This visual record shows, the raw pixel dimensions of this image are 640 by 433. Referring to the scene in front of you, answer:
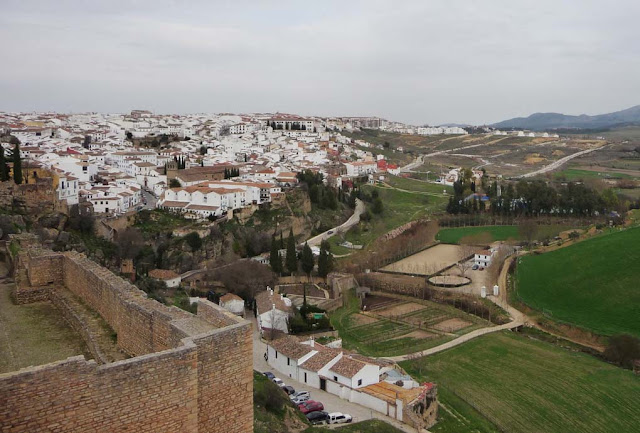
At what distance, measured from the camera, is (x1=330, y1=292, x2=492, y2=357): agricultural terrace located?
2430cm

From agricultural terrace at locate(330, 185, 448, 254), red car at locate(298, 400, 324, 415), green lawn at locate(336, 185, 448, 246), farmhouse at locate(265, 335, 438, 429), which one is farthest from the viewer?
green lawn at locate(336, 185, 448, 246)

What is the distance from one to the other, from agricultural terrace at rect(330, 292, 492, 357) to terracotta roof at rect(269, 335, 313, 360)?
303 centimetres

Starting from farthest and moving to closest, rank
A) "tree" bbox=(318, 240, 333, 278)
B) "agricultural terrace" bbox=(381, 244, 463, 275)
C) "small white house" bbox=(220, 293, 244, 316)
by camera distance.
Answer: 1. "agricultural terrace" bbox=(381, 244, 463, 275)
2. "tree" bbox=(318, 240, 333, 278)
3. "small white house" bbox=(220, 293, 244, 316)

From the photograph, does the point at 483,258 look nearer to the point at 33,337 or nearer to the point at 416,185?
the point at 416,185

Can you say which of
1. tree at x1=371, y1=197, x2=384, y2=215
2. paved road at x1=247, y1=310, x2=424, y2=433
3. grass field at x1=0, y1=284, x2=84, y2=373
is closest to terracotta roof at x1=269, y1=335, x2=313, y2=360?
paved road at x1=247, y1=310, x2=424, y2=433

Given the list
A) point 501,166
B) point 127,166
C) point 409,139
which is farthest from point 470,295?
point 409,139

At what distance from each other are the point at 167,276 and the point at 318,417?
53.5ft

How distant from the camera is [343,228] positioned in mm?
46094

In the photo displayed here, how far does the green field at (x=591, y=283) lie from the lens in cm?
2733

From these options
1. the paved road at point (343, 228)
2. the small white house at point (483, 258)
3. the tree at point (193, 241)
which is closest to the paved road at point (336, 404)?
the tree at point (193, 241)

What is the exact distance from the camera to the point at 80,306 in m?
8.44

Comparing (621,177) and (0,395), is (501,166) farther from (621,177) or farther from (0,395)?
(0,395)

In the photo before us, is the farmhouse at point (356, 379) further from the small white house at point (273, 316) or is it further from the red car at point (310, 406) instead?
the small white house at point (273, 316)

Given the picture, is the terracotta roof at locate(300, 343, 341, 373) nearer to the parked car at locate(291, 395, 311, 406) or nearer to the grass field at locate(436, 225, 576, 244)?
the parked car at locate(291, 395, 311, 406)
